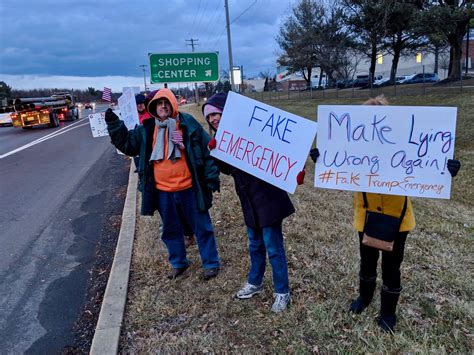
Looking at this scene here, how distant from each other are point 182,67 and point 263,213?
7283mm

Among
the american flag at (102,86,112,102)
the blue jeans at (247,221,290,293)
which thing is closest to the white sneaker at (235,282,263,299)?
the blue jeans at (247,221,290,293)

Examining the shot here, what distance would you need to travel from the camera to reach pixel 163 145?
12.1ft

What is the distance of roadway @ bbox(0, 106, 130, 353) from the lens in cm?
368

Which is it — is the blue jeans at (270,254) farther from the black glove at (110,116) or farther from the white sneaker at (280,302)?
the black glove at (110,116)

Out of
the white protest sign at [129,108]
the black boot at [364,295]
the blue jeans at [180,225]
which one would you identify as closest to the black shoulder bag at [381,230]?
the black boot at [364,295]

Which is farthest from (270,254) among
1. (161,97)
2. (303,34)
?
(303,34)

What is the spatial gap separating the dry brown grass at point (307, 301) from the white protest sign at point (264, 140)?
44.2 inches

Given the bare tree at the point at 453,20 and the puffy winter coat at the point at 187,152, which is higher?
the bare tree at the point at 453,20

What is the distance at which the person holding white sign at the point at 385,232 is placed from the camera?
271cm

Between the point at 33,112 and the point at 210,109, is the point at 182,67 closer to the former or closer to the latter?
the point at 210,109

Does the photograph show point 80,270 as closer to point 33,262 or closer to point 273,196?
point 33,262

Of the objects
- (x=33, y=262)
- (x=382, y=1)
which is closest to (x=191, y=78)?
(x=33, y=262)

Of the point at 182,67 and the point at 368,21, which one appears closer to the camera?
the point at 182,67

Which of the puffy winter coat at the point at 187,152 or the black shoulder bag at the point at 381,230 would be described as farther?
the puffy winter coat at the point at 187,152
